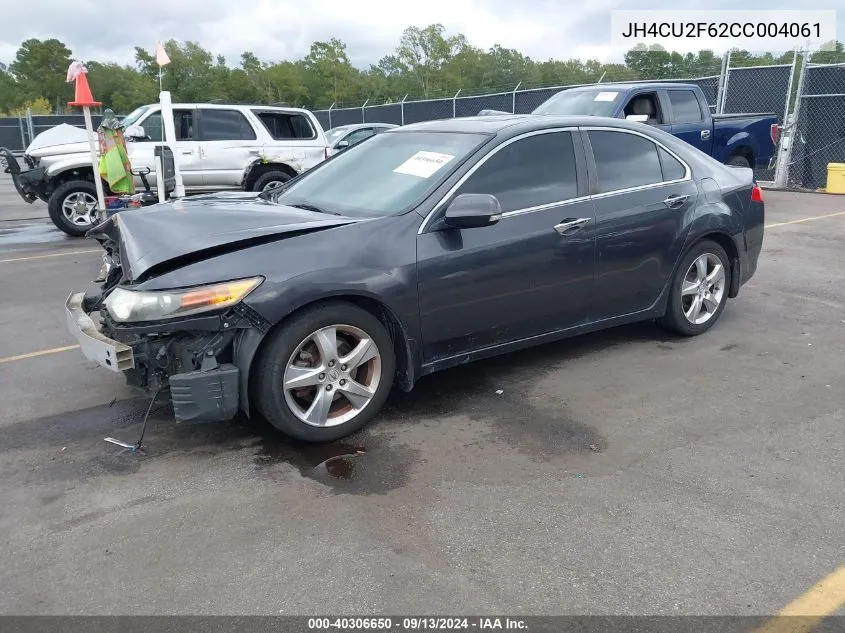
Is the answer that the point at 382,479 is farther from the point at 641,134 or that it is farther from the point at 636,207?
the point at 641,134

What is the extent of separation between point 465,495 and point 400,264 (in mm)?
1262

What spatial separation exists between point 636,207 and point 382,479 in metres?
2.62

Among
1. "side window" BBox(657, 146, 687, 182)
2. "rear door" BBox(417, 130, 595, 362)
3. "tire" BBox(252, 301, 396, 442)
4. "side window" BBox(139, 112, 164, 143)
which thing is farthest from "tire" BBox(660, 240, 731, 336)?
"side window" BBox(139, 112, 164, 143)

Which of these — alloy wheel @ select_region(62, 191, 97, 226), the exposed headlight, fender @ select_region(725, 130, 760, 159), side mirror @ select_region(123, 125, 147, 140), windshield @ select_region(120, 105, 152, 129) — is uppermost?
windshield @ select_region(120, 105, 152, 129)

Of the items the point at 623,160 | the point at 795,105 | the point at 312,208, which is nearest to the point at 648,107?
the point at 795,105

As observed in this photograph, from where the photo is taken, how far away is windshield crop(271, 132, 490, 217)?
413 cm

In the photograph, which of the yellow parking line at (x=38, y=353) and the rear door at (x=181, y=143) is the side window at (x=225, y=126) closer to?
the rear door at (x=181, y=143)

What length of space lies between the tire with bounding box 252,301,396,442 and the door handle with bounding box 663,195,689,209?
7.80 ft

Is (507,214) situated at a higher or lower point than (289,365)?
higher

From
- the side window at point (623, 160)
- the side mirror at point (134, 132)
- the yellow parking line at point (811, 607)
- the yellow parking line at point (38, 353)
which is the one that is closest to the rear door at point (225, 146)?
the side mirror at point (134, 132)

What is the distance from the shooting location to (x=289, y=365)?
11.7 ft

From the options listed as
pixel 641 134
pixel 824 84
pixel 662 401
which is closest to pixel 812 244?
pixel 641 134

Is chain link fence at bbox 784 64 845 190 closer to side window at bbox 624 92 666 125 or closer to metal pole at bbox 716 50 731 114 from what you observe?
metal pole at bbox 716 50 731 114

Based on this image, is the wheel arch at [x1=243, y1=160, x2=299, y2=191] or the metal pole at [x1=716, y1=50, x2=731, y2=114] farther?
the metal pole at [x1=716, y1=50, x2=731, y2=114]
